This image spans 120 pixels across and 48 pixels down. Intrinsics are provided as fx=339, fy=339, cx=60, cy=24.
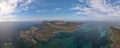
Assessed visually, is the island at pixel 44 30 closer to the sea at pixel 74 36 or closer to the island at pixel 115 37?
the sea at pixel 74 36

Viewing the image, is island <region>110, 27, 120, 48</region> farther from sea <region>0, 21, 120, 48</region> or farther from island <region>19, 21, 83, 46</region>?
island <region>19, 21, 83, 46</region>

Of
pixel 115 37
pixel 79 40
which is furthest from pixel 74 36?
pixel 115 37

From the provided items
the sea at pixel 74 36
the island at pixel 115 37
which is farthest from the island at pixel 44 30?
the island at pixel 115 37

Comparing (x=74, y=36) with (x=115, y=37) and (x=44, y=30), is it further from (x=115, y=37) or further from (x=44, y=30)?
(x=115, y=37)

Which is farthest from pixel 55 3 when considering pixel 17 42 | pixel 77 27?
pixel 17 42

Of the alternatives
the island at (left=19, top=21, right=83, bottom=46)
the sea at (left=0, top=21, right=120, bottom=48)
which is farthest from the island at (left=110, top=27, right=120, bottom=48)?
the island at (left=19, top=21, right=83, bottom=46)
